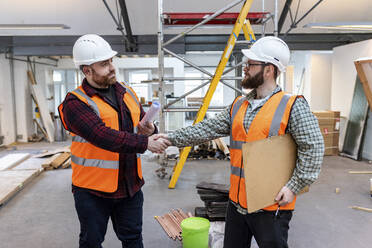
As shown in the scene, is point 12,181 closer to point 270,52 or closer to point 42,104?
point 270,52

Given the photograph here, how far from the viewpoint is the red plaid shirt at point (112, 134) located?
216cm

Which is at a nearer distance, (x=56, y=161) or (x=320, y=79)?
(x=56, y=161)

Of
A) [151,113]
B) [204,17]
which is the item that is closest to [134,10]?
[204,17]

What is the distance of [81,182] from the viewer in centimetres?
230

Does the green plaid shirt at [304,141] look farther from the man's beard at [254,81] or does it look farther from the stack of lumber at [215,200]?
the stack of lumber at [215,200]

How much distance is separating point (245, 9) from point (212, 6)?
424cm

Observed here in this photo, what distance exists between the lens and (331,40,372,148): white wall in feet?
26.9

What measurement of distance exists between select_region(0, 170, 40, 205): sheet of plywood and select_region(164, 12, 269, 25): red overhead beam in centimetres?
425

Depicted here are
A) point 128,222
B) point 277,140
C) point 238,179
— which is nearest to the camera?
point 277,140

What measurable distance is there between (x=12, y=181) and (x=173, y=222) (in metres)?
3.77

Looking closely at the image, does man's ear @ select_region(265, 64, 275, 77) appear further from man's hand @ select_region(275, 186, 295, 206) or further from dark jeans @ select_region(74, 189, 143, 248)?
dark jeans @ select_region(74, 189, 143, 248)

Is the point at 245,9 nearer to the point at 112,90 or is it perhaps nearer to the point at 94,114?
the point at 112,90

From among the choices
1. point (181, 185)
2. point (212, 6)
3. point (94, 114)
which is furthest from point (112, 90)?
point (212, 6)

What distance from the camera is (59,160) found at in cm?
773
